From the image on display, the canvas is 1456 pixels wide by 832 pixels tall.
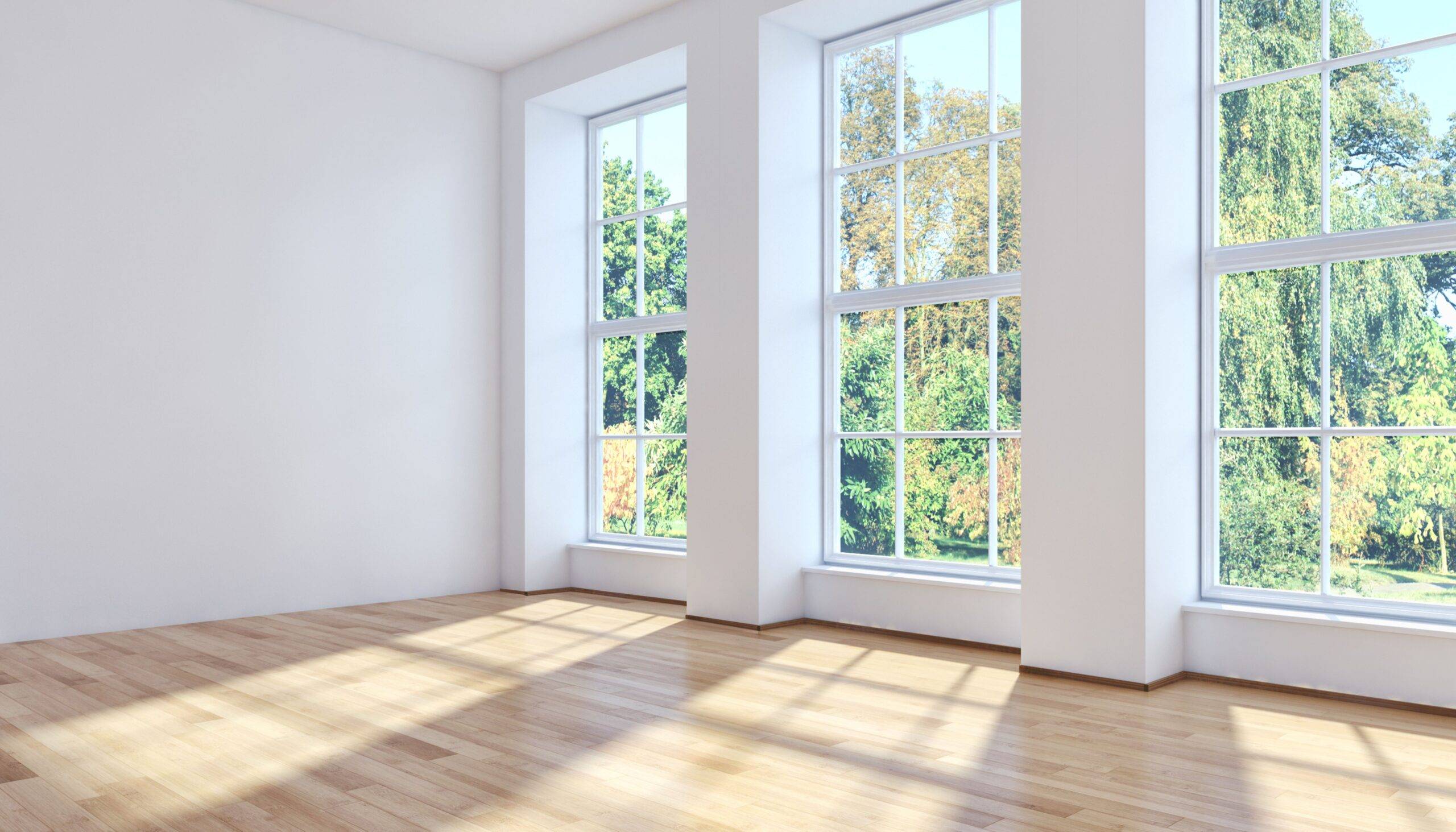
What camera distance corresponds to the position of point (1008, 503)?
5.51 meters

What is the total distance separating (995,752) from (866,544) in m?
2.69

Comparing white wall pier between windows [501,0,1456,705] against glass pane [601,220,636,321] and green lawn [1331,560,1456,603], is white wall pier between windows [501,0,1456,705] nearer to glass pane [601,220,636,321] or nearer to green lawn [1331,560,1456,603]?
green lawn [1331,560,1456,603]

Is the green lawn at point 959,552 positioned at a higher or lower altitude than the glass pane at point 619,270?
lower

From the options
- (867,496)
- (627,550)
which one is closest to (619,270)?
(627,550)

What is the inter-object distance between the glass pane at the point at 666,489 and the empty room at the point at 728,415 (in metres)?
0.03

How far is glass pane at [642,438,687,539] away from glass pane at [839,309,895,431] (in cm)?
134

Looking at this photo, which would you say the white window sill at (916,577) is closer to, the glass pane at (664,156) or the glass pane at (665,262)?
the glass pane at (665,262)

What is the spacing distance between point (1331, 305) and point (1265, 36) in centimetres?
125

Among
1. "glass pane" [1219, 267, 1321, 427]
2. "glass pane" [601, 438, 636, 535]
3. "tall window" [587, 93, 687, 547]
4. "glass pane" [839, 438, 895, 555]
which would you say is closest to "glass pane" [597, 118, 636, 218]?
"tall window" [587, 93, 687, 547]

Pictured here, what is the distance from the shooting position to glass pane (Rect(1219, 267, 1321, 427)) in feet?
14.9

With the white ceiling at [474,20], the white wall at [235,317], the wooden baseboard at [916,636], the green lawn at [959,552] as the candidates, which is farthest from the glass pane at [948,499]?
the white wall at [235,317]

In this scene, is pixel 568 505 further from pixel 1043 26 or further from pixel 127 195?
pixel 1043 26

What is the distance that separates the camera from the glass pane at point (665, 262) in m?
7.42

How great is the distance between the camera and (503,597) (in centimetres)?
748
